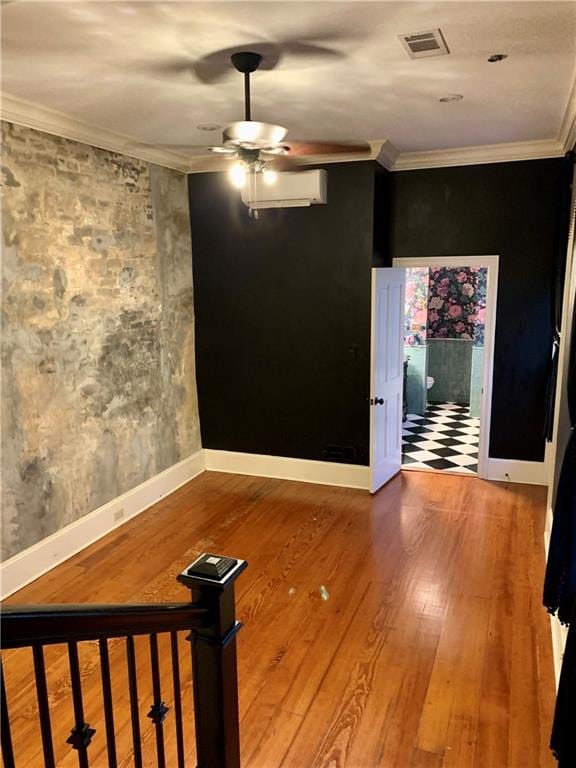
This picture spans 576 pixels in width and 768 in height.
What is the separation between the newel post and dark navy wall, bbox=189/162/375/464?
3.68 meters

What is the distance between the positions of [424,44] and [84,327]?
2850mm

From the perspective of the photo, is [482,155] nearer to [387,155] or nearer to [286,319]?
[387,155]

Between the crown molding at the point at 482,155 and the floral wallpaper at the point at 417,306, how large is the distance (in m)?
3.21

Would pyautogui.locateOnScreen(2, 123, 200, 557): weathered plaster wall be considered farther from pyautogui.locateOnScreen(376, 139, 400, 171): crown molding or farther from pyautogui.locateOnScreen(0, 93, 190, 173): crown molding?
pyautogui.locateOnScreen(376, 139, 400, 171): crown molding

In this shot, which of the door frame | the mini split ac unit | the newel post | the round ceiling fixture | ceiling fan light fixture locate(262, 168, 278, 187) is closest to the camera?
the newel post

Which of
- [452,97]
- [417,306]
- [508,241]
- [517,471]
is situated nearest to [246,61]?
[452,97]

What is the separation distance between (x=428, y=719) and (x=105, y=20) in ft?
10.9

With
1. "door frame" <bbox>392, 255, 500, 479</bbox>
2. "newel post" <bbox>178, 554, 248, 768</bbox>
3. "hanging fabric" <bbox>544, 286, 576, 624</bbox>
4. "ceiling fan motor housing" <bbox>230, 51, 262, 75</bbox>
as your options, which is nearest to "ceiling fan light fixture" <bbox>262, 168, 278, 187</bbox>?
"door frame" <bbox>392, 255, 500, 479</bbox>

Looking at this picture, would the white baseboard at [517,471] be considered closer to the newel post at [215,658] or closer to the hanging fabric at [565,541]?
the hanging fabric at [565,541]

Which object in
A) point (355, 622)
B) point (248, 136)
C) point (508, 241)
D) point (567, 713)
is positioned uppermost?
point (248, 136)

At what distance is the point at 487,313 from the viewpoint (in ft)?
17.0

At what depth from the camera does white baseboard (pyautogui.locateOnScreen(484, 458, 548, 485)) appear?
526cm

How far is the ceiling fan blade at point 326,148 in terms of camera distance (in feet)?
14.8

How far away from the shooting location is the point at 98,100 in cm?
343
